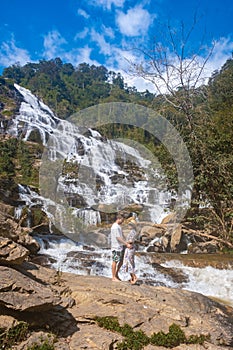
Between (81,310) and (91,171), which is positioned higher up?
(91,171)

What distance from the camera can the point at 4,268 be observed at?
5.22m

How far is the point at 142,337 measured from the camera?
505 cm

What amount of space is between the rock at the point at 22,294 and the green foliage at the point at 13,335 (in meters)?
0.23

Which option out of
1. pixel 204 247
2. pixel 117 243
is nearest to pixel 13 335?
pixel 117 243

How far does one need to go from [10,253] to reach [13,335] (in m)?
1.53

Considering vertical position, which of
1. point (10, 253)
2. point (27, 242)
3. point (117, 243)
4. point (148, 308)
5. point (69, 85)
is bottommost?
point (148, 308)

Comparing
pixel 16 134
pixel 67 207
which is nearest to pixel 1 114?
pixel 16 134

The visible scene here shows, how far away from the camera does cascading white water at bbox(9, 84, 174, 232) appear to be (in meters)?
21.2

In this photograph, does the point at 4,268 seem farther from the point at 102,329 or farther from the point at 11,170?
the point at 11,170

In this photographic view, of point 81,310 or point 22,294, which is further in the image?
point 81,310

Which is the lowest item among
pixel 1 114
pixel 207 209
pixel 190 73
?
pixel 207 209

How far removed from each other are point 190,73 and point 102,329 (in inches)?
348

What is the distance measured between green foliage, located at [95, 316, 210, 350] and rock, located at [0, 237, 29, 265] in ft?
5.51

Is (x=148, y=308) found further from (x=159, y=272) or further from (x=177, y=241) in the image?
(x=177, y=241)
